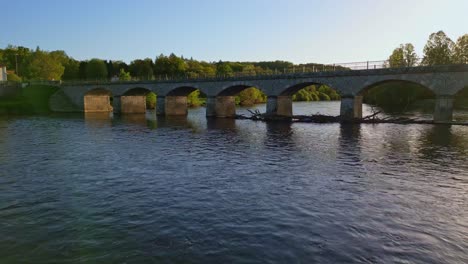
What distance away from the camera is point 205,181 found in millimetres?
21438

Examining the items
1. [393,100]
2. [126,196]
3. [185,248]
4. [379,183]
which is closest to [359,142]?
[379,183]

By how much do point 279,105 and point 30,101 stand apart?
7099 cm

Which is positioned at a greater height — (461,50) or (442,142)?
(461,50)

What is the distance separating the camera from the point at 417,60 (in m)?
106

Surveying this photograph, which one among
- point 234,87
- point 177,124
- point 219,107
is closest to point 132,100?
point 219,107

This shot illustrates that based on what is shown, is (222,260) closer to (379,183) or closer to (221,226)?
(221,226)

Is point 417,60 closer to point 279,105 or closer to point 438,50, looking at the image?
point 438,50

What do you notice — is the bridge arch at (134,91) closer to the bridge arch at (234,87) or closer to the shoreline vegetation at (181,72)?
the shoreline vegetation at (181,72)

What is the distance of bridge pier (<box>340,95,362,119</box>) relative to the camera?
57103mm

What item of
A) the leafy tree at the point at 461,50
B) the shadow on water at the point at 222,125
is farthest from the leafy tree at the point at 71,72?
the leafy tree at the point at 461,50

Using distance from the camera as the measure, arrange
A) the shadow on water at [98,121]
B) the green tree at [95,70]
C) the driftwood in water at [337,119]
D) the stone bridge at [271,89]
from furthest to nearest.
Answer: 1. the green tree at [95,70]
2. the shadow on water at [98,121]
3. the driftwood in water at [337,119]
4. the stone bridge at [271,89]

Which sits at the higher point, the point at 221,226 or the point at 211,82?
the point at 211,82

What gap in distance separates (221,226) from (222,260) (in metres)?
2.92

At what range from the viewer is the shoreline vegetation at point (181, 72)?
310ft
